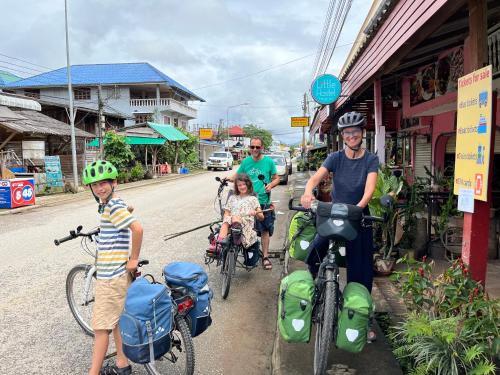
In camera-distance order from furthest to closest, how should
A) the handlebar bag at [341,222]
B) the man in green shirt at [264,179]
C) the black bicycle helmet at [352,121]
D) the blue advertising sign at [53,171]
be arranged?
the blue advertising sign at [53,171]
the man in green shirt at [264,179]
the black bicycle helmet at [352,121]
the handlebar bag at [341,222]

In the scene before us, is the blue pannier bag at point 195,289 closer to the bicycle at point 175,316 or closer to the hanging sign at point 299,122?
the bicycle at point 175,316

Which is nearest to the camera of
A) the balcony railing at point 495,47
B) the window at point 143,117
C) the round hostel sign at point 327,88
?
the balcony railing at point 495,47

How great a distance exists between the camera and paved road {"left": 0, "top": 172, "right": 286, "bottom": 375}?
11.9 feet

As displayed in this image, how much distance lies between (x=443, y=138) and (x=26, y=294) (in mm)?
8950

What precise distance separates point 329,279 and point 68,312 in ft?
10.6

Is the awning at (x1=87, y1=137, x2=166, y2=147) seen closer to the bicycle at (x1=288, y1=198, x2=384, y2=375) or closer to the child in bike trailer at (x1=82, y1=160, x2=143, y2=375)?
the child in bike trailer at (x1=82, y1=160, x2=143, y2=375)

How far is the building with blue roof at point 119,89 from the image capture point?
40.9 meters

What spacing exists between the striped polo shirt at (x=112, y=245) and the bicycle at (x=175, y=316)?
0.62 ft

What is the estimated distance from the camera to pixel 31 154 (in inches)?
819

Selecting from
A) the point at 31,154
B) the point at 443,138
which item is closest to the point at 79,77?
the point at 31,154

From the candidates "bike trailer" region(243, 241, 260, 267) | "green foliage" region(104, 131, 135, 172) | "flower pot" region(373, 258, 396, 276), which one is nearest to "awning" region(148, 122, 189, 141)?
"green foliage" region(104, 131, 135, 172)

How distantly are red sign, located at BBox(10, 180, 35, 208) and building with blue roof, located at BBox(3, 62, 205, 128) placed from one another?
87.1 ft

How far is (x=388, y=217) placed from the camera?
528 centimetres

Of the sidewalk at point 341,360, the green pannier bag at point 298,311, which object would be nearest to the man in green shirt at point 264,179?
the sidewalk at point 341,360
